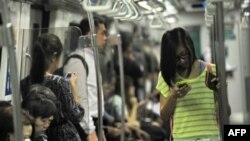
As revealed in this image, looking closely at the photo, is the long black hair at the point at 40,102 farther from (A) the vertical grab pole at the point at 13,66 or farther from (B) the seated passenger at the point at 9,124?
(A) the vertical grab pole at the point at 13,66

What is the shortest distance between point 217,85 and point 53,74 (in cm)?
91

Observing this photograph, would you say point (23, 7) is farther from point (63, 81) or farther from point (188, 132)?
point (188, 132)

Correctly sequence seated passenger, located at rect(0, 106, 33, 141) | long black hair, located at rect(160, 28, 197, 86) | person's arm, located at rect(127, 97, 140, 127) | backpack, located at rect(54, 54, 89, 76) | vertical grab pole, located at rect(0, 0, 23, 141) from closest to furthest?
1. vertical grab pole, located at rect(0, 0, 23, 141)
2. seated passenger, located at rect(0, 106, 33, 141)
3. long black hair, located at rect(160, 28, 197, 86)
4. backpack, located at rect(54, 54, 89, 76)
5. person's arm, located at rect(127, 97, 140, 127)

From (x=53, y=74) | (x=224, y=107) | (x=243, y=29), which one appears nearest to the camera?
(x=224, y=107)

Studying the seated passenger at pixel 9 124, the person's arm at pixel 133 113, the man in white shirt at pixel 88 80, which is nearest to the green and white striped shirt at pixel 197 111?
the man in white shirt at pixel 88 80

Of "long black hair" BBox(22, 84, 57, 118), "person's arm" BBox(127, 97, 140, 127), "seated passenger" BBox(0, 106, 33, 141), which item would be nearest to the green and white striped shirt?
"long black hair" BBox(22, 84, 57, 118)

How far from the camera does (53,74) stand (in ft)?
8.33

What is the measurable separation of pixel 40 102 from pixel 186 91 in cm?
79

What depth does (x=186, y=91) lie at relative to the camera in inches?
95.8

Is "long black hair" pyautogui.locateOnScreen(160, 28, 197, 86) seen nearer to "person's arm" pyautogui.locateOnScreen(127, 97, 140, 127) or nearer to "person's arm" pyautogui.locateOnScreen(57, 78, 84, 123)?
"person's arm" pyautogui.locateOnScreen(57, 78, 84, 123)

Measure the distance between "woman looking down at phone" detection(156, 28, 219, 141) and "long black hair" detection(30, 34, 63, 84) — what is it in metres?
0.64

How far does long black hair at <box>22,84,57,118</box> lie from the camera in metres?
2.39

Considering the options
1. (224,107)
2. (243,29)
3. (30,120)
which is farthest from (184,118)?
Result: (243,29)

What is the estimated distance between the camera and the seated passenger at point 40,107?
2400 millimetres
